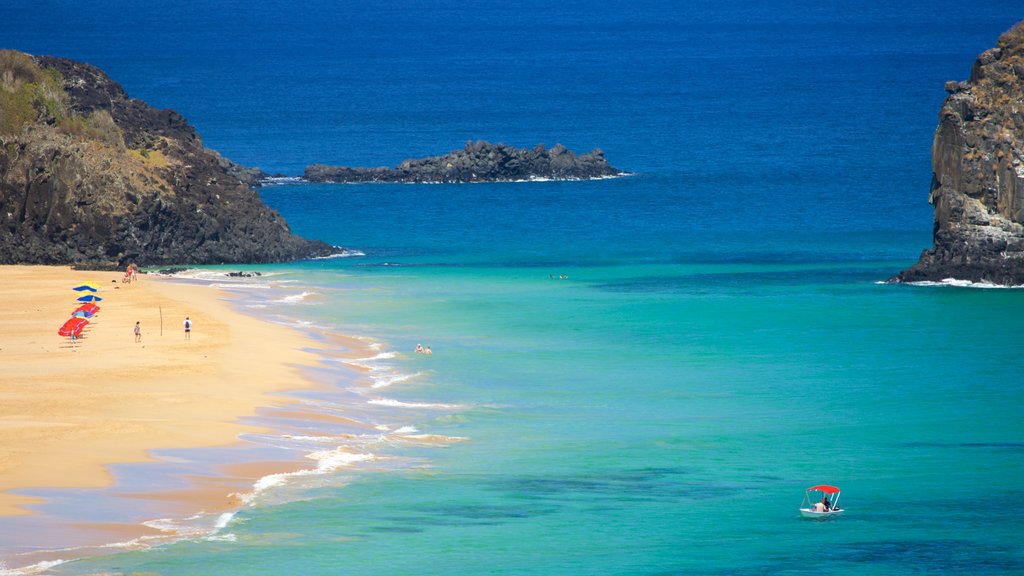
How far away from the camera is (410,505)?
107ft

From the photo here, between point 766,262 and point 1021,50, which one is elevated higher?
point 1021,50

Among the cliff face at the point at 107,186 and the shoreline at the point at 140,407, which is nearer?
the shoreline at the point at 140,407

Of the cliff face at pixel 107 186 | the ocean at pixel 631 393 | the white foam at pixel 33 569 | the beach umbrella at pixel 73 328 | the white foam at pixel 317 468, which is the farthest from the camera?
the cliff face at pixel 107 186

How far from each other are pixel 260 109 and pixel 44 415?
15458 centimetres

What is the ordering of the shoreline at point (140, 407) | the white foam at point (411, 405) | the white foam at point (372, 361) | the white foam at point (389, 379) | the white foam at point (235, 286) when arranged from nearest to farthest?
1. the shoreline at point (140, 407)
2. the white foam at point (411, 405)
3. the white foam at point (389, 379)
4. the white foam at point (372, 361)
5. the white foam at point (235, 286)

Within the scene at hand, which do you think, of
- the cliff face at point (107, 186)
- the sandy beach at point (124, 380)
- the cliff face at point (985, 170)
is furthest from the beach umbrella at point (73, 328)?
the cliff face at point (985, 170)

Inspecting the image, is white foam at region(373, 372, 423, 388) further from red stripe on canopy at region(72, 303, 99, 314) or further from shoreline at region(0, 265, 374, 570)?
red stripe on canopy at region(72, 303, 99, 314)

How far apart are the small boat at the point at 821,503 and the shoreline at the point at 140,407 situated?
443 inches

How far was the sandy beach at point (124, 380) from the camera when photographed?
1342 inches

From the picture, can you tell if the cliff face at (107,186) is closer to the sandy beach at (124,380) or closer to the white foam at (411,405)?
the sandy beach at (124,380)

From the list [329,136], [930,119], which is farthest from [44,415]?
[930,119]

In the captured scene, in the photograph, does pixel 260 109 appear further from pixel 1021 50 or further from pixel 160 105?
pixel 1021 50

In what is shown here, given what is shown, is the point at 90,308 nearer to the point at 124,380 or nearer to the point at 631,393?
the point at 124,380

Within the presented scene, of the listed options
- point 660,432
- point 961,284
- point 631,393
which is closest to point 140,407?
point 660,432
